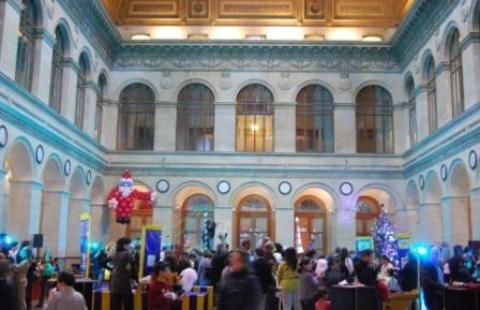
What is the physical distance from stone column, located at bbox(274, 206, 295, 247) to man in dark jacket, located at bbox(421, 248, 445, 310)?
1539 cm

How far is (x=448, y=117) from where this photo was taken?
22594 mm

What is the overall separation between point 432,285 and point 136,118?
19.8 m

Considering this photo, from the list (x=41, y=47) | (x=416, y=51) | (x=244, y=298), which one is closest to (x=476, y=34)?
(x=416, y=51)

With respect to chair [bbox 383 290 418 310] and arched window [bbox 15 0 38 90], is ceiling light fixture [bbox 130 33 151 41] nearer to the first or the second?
arched window [bbox 15 0 38 90]

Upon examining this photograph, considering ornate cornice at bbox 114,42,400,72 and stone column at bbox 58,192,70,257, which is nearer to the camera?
stone column at bbox 58,192,70,257

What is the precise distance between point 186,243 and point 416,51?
46.3 ft

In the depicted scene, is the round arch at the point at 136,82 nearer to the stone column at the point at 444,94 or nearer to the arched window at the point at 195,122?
the arched window at the point at 195,122

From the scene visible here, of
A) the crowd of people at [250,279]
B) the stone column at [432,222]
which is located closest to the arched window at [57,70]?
the crowd of people at [250,279]

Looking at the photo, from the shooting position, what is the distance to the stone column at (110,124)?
29.0 m

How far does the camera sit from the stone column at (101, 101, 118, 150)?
1143 inches

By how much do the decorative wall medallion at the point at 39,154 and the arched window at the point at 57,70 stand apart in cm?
274

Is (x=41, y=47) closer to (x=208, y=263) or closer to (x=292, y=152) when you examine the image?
(x=208, y=263)

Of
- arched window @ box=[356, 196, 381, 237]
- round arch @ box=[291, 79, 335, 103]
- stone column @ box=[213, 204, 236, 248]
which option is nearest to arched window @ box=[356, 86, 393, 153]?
round arch @ box=[291, 79, 335, 103]

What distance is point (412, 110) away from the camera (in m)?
28.1
